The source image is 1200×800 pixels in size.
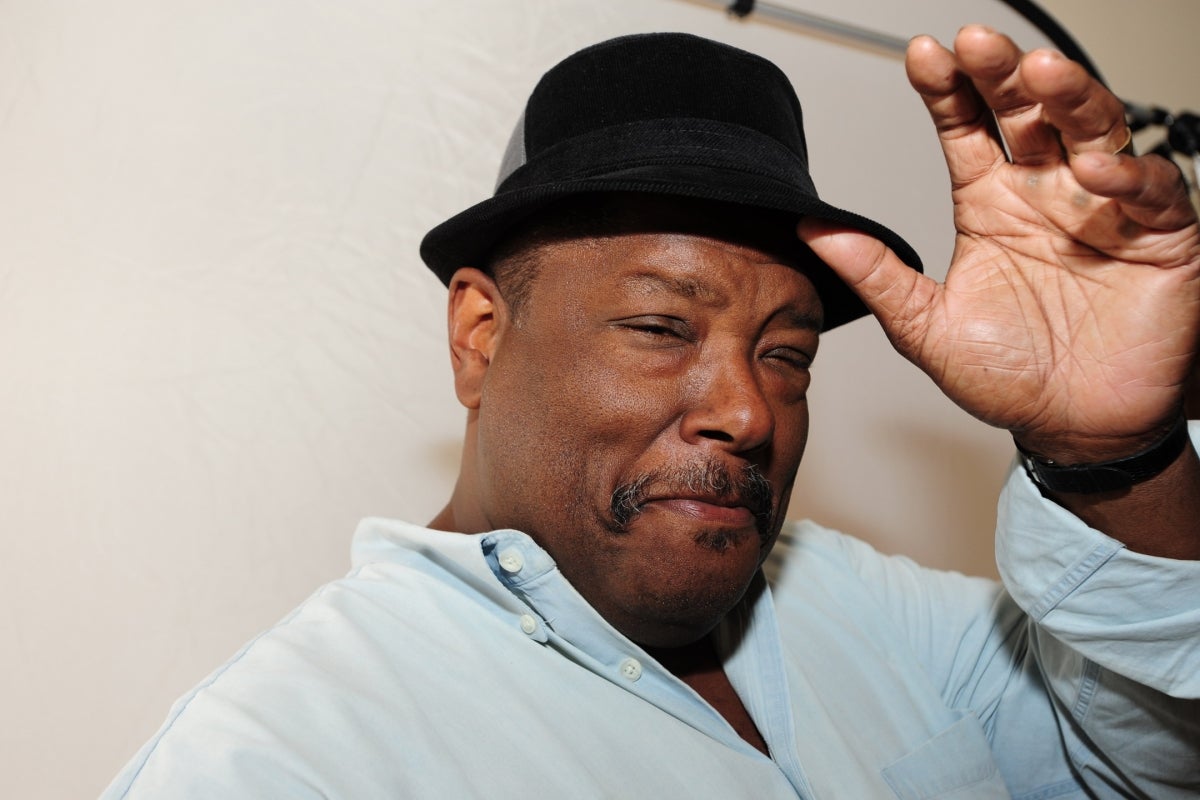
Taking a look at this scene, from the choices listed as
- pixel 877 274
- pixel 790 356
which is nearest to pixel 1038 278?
pixel 877 274

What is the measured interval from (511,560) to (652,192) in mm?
426

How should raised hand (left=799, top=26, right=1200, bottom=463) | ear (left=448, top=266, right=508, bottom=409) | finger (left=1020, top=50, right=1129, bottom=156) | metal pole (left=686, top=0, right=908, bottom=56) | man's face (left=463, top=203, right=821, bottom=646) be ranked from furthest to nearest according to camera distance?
1. metal pole (left=686, top=0, right=908, bottom=56)
2. ear (left=448, top=266, right=508, bottom=409)
3. man's face (left=463, top=203, right=821, bottom=646)
4. raised hand (left=799, top=26, right=1200, bottom=463)
5. finger (left=1020, top=50, right=1129, bottom=156)

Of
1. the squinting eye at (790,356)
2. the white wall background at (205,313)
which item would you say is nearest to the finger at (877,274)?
the squinting eye at (790,356)

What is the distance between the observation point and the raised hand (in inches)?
39.2

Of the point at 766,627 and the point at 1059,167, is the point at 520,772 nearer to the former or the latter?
the point at 766,627

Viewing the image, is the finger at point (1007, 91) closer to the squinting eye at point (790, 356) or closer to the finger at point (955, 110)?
the finger at point (955, 110)

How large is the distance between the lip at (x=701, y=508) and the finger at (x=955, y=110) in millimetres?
436

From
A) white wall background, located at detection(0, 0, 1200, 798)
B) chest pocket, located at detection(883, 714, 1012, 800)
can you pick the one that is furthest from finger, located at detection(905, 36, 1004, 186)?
white wall background, located at detection(0, 0, 1200, 798)

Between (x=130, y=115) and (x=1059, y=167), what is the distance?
1226mm

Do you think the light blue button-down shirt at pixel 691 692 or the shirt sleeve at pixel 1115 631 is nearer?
the light blue button-down shirt at pixel 691 692

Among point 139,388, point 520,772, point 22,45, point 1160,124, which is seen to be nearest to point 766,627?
point 520,772

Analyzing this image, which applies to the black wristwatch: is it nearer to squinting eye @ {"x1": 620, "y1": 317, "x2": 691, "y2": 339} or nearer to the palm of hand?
the palm of hand

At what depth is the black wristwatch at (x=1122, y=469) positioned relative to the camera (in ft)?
3.54

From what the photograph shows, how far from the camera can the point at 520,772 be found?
102 cm
